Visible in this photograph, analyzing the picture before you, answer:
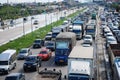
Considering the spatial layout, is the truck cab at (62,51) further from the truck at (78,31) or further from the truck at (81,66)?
the truck at (78,31)

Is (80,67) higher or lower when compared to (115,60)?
lower

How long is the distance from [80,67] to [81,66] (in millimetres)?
136

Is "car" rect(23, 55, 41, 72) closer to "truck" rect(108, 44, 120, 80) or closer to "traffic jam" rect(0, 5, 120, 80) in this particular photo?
"traffic jam" rect(0, 5, 120, 80)

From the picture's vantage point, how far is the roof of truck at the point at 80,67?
22.8 m

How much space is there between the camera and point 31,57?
31.3 m

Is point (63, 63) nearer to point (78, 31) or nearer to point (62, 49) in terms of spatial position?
point (62, 49)

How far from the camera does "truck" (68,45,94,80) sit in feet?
74.0

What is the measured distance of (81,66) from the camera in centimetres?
2320

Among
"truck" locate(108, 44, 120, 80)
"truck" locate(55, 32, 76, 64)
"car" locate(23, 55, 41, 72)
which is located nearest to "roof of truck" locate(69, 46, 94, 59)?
"truck" locate(108, 44, 120, 80)

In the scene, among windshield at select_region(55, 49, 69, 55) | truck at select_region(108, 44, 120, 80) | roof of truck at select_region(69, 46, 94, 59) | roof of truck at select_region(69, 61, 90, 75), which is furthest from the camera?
windshield at select_region(55, 49, 69, 55)

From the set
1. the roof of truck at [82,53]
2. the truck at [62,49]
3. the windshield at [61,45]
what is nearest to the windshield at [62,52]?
the truck at [62,49]

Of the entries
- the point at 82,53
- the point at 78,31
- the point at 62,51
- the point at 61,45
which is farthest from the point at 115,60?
the point at 78,31

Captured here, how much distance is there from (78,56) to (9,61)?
822 centimetres

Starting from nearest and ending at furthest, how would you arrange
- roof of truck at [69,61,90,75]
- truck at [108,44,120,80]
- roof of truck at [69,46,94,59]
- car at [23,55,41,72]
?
truck at [108,44,120,80], roof of truck at [69,61,90,75], roof of truck at [69,46,94,59], car at [23,55,41,72]
